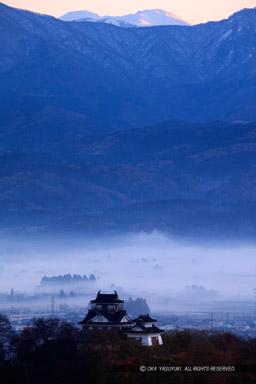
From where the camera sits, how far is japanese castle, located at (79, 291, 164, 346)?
325 feet

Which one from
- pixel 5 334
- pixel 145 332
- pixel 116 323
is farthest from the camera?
pixel 5 334

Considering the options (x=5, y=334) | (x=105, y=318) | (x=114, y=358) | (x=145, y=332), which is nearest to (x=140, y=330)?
(x=145, y=332)

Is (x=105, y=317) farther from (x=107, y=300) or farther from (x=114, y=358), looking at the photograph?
(x=114, y=358)

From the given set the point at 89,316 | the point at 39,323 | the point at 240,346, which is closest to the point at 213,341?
the point at 240,346

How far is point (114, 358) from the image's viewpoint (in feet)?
299

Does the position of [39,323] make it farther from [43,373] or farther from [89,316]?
[43,373]

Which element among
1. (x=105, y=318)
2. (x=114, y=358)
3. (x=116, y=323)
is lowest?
(x=114, y=358)

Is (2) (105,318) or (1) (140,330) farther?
(2) (105,318)

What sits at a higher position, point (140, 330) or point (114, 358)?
point (140, 330)

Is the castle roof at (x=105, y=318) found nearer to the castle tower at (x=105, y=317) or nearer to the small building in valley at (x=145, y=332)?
the castle tower at (x=105, y=317)

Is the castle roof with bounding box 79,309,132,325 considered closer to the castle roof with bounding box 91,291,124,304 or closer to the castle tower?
the castle tower

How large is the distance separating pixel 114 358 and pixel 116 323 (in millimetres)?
10669

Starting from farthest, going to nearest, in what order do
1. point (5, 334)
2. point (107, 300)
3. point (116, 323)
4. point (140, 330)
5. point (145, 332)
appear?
point (5, 334) → point (107, 300) → point (116, 323) → point (140, 330) → point (145, 332)

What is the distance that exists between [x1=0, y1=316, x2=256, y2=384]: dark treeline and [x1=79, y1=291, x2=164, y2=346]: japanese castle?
4.77ft
